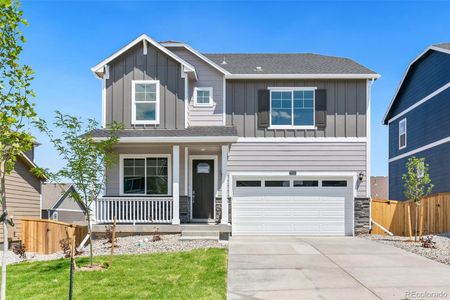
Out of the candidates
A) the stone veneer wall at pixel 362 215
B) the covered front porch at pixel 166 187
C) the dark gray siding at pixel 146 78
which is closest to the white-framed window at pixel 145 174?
the covered front porch at pixel 166 187

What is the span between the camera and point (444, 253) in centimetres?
1077

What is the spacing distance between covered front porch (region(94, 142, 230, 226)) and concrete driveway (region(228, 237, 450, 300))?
3.23 metres

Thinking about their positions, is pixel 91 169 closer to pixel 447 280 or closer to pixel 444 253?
pixel 447 280

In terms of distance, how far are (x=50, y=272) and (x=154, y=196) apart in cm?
666

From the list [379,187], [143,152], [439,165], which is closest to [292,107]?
[143,152]

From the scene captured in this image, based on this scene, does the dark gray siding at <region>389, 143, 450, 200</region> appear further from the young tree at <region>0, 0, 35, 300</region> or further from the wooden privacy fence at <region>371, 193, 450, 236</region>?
the young tree at <region>0, 0, 35, 300</region>

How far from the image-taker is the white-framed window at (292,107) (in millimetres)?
15969

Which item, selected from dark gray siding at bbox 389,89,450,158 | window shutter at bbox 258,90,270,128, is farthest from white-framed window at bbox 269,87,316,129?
dark gray siding at bbox 389,89,450,158

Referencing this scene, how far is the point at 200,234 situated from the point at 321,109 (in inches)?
244

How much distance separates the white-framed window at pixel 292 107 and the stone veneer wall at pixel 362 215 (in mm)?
3208

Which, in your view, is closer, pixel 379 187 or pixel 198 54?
pixel 198 54

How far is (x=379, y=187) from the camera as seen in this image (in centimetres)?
3531

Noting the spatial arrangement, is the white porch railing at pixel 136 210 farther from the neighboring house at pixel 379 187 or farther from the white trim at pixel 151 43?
the neighboring house at pixel 379 187

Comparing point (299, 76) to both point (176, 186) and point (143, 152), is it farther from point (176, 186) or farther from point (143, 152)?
point (143, 152)
